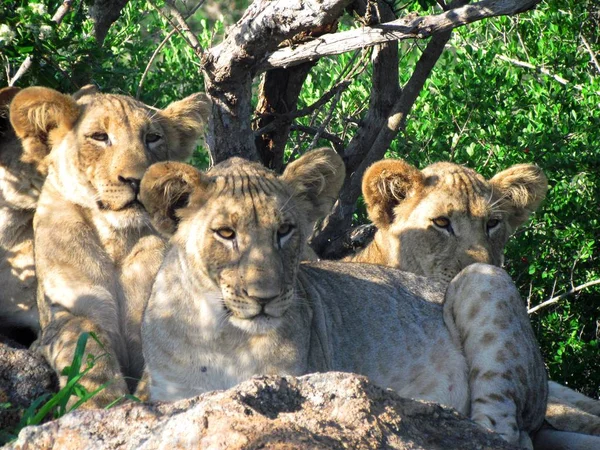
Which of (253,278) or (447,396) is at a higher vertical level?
(253,278)

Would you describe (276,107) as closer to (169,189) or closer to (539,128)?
(539,128)

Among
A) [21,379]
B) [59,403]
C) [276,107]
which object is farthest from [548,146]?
[59,403]

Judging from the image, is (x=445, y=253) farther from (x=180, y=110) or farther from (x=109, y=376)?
(x=109, y=376)

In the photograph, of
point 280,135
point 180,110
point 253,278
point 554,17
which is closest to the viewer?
point 253,278

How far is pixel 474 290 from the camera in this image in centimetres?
615

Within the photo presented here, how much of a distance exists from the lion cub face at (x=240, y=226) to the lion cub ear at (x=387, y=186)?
1673mm

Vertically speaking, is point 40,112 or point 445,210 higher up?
point 40,112

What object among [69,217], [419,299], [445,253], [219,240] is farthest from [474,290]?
[69,217]

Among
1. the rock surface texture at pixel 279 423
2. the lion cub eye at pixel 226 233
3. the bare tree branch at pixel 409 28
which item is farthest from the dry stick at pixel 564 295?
the rock surface texture at pixel 279 423

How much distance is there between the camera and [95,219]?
6.25 meters

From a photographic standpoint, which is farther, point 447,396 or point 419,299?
point 419,299

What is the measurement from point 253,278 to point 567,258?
442 centimetres

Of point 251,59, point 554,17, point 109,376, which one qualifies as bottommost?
point 109,376

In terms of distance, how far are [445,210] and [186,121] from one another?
176cm
